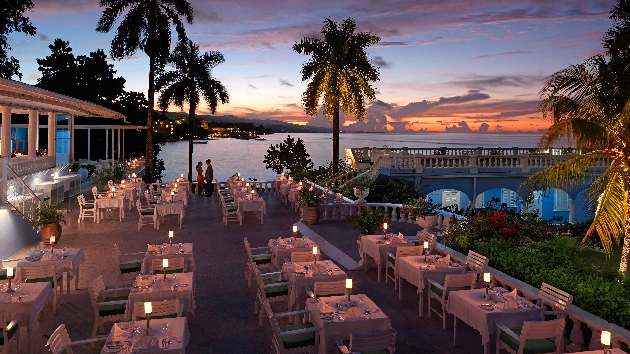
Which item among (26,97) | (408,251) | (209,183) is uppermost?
(26,97)

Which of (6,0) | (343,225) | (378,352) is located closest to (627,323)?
(378,352)

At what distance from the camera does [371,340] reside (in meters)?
5.72

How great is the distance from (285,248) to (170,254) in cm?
219

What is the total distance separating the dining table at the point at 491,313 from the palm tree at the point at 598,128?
9.16 ft

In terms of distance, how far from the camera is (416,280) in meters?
8.77

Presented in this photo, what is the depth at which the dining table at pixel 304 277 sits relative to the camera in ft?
26.8

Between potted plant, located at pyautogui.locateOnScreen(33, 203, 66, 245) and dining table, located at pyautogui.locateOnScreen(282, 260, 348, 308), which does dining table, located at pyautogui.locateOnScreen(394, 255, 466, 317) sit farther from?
potted plant, located at pyautogui.locateOnScreen(33, 203, 66, 245)

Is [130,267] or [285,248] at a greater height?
[285,248]

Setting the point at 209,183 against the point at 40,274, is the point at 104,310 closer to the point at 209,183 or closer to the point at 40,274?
the point at 40,274

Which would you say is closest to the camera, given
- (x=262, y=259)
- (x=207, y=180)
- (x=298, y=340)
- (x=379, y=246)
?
(x=298, y=340)

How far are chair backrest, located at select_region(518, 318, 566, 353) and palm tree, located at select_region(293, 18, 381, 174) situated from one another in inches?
728

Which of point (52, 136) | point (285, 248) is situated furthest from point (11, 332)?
point (52, 136)

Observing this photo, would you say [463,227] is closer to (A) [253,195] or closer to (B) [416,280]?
(B) [416,280]

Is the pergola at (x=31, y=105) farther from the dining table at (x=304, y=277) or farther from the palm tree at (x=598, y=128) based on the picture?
the palm tree at (x=598, y=128)
